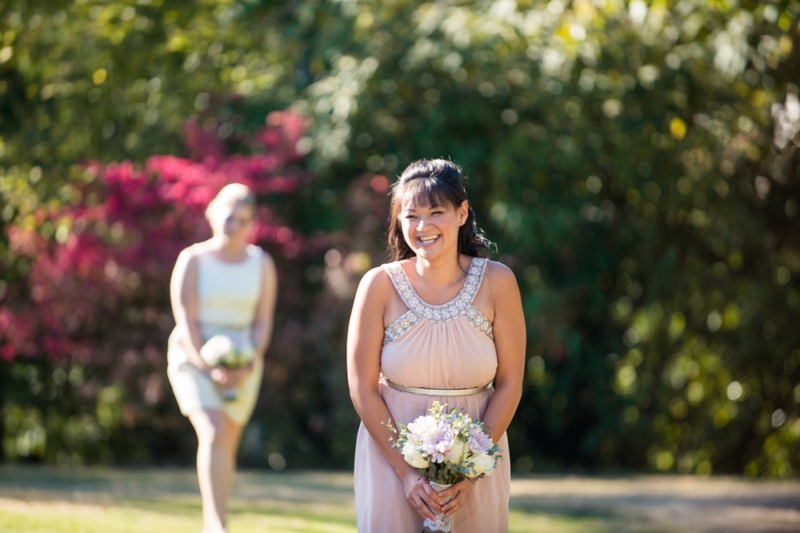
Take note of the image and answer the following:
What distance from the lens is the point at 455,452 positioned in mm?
3471

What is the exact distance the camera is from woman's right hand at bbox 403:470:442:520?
3.58 m

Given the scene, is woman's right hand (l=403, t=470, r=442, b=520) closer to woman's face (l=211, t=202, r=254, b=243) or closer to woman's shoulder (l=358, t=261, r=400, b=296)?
woman's shoulder (l=358, t=261, r=400, b=296)

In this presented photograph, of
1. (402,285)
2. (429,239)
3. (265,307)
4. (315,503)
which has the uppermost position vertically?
(429,239)

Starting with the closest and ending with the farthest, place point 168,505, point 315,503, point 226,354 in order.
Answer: point 226,354
point 168,505
point 315,503

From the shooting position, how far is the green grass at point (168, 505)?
6.54 meters

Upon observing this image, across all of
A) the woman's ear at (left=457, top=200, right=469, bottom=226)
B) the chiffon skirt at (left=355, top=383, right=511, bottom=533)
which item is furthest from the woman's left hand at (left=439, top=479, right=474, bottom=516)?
the woman's ear at (left=457, top=200, right=469, bottom=226)

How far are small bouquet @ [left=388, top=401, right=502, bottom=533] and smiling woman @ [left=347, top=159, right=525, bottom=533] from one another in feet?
0.37

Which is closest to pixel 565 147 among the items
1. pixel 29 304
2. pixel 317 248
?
pixel 317 248

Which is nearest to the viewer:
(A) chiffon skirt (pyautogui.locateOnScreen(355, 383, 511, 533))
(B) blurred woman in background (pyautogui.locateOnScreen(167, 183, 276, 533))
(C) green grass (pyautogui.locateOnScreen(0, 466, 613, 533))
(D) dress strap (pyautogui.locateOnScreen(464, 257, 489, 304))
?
(A) chiffon skirt (pyautogui.locateOnScreen(355, 383, 511, 533))

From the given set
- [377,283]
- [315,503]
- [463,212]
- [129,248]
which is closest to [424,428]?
[377,283]

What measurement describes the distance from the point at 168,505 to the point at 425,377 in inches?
176

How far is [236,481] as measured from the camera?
368 inches

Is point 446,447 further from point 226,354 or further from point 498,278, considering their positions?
point 226,354

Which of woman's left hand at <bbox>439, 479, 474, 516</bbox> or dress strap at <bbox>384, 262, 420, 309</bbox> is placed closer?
woman's left hand at <bbox>439, 479, 474, 516</bbox>
